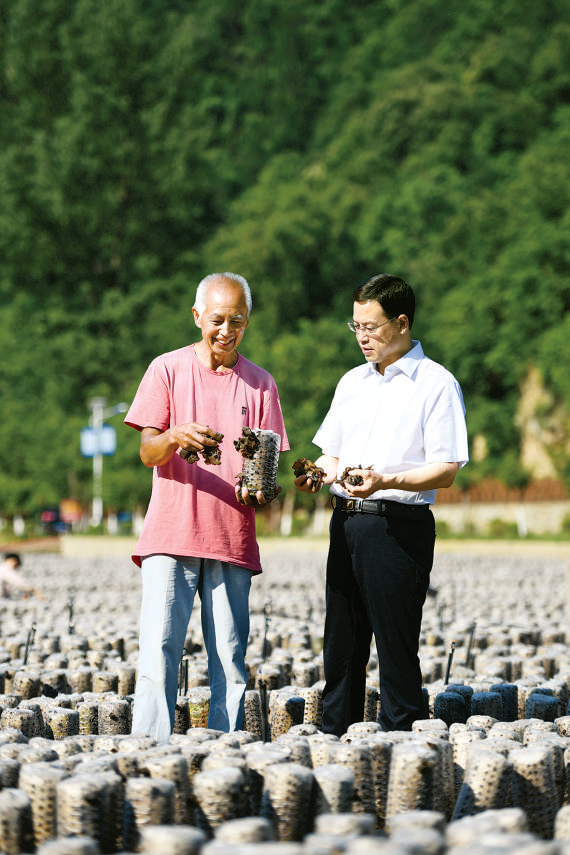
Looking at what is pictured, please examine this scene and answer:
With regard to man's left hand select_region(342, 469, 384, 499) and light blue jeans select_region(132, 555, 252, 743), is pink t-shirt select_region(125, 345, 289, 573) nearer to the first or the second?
light blue jeans select_region(132, 555, 252, 743)

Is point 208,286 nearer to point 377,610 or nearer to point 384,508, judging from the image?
point 384,508

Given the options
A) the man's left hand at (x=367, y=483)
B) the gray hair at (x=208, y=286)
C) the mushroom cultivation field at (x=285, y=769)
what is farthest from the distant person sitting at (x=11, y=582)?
the man's left hand at (x=367, y=483)

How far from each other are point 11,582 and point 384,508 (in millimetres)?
9148

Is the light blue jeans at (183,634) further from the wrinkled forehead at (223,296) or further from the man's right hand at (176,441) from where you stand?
the wrinkled forehead at (223,296)

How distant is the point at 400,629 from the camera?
4.52 m

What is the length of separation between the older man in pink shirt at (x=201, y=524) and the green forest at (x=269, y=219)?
124ft

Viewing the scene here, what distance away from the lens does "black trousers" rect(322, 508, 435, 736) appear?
178 inches

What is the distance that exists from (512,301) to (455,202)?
8463mm

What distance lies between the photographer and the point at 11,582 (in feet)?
42.6

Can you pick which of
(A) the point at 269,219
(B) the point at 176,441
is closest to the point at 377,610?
(B) the point at 176,441

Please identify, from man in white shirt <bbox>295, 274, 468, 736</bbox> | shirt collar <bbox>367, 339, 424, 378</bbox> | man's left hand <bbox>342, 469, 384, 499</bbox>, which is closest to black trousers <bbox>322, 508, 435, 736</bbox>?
man in white shirt <bbox>295, 274, 468, 736</bbox>

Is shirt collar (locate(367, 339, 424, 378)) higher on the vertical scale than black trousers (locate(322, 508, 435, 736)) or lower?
higher

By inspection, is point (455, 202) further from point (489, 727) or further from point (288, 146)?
point (489, 727)

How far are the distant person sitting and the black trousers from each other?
840 cm
